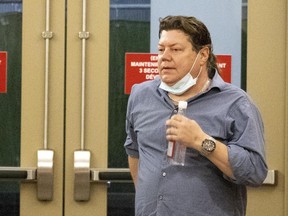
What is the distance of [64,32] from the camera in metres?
4.35

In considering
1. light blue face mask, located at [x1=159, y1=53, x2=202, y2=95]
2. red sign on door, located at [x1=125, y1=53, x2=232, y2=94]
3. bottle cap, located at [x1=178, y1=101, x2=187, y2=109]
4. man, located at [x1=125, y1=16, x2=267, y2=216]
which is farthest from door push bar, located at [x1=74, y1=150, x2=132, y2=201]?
bottle cap, located at [x1=178, y1=101, x2=187, y2=109]

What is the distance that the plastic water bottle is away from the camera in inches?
117

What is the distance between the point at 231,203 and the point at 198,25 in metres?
0.74

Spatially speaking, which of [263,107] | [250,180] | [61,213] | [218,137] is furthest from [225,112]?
[61,213]

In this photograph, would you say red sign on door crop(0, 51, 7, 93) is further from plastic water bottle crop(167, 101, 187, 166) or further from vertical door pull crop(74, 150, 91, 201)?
plastic water bottle crop(167, 101, 187, 166)

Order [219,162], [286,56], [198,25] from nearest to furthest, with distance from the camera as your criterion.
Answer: [219,162]
[198,25]
[286,56]

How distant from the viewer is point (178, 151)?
2.98 metres

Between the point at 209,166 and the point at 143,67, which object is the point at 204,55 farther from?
the point at 143,67

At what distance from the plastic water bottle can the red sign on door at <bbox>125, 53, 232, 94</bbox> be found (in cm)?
138

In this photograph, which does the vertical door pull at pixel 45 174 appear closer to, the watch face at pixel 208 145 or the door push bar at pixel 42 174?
the door push bar at pixel 42 174

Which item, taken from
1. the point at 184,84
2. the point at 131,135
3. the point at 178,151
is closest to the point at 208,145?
the point at 178,151

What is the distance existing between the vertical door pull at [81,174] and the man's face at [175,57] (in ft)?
4.31

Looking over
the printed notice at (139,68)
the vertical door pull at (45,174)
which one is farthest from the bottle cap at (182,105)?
the vertical door pull at (45,174)

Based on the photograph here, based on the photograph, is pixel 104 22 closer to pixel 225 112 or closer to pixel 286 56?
pixel 286 56
